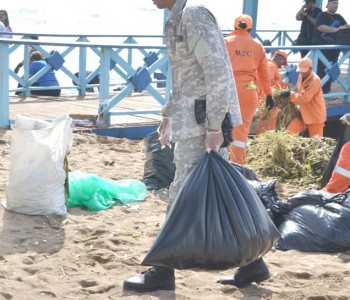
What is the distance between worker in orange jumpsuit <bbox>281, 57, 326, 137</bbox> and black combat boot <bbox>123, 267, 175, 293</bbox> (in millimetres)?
4958

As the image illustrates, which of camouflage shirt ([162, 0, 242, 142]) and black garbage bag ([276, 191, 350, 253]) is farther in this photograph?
black garbage bag ([276, 191, 350, 253])

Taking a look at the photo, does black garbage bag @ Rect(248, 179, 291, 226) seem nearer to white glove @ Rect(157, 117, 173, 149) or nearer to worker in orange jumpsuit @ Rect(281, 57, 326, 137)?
white glove @ Rect(157, 117, 173, 149)

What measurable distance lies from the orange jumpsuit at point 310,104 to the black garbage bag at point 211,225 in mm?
5028

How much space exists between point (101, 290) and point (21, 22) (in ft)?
66.7

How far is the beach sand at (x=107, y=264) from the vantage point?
393cm

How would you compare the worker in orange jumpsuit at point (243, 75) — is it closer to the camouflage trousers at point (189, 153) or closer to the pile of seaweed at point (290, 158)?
the pile of seaweed at point (290, 158)

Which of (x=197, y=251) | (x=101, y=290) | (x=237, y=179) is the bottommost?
(x=101, y=290)

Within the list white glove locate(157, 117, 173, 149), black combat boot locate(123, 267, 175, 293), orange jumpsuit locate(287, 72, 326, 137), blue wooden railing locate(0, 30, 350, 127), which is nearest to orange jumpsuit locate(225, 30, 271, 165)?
orange jumpsuit locate(287, 72, 326, 137)

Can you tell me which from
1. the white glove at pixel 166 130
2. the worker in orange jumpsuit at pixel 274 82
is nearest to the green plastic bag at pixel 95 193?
the white glove at pixel 166 130

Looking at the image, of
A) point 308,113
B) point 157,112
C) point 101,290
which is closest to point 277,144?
point 308,113

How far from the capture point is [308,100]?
846cm

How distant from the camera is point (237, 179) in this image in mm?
3646

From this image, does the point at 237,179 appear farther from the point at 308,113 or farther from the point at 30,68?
the point at 30,68

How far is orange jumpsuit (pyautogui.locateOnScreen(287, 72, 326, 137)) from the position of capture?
8477mm
